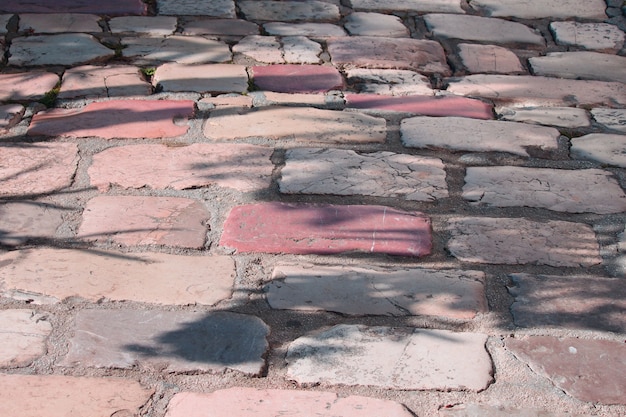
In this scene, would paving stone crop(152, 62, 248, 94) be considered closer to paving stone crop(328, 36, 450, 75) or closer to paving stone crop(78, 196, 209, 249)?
paving stone crop(328, 36, 450, 75)

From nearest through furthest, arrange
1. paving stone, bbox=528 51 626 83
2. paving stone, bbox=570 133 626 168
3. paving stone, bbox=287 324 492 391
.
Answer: paving stone, bbox=287 324 492 391
paving stone, bbox=570 133 626 168
paving stone, bbox=528 51 626 83

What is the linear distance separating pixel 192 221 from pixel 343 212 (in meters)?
0.44

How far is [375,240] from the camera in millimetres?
2494

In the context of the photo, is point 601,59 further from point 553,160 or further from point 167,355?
point 167,355

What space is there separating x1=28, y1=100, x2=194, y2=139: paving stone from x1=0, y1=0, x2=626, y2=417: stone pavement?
10 millimetres

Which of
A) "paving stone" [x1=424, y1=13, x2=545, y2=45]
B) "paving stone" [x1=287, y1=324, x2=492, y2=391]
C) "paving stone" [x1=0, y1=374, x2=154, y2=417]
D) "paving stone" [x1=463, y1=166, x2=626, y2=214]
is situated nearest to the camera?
"paving stone" [x1=0, y1=374, x2=154, y2=417]

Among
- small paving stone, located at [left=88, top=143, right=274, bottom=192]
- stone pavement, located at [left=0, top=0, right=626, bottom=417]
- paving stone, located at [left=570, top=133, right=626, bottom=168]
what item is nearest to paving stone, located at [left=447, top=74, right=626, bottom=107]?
stone pavement, located at [left=0, top=0, right=626, bottom=417]

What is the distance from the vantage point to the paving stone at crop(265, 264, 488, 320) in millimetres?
2223

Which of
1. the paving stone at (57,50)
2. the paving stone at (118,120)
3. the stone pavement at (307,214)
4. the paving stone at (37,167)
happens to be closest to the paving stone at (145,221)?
the stone pavement at (307,214)

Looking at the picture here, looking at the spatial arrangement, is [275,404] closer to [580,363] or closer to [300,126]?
[580,363]

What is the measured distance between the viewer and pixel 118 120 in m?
3.10

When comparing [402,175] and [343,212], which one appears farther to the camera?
[402,175]

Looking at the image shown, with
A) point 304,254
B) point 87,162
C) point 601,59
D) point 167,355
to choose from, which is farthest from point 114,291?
point 601,59

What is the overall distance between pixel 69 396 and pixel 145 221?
0.73 meters
